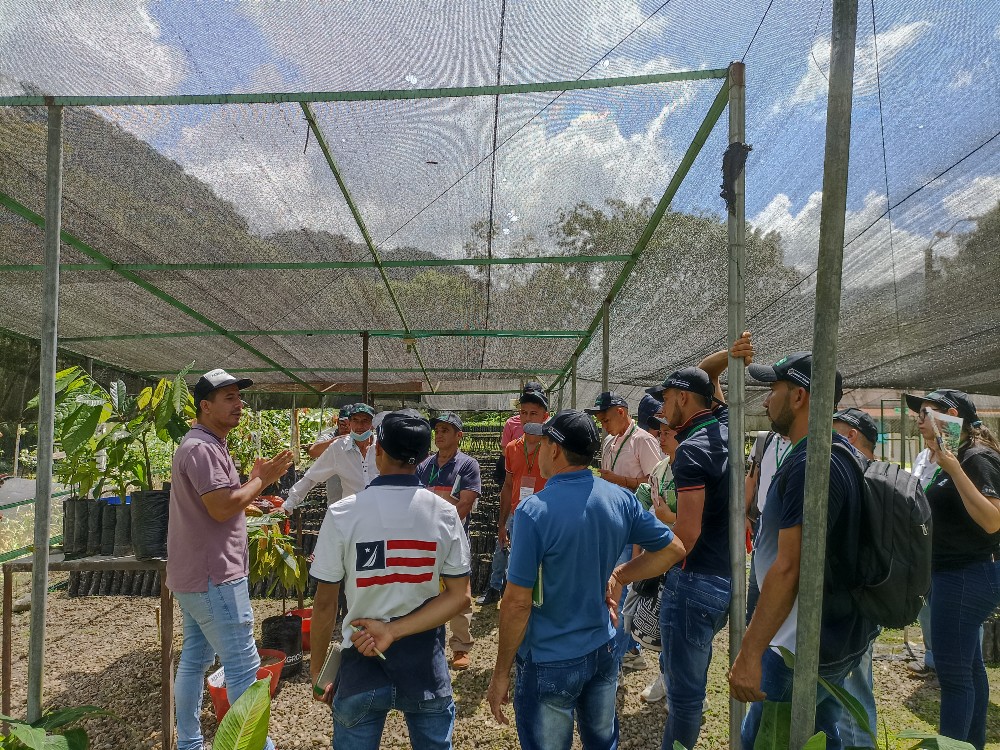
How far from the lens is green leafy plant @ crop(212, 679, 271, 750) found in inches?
53.5

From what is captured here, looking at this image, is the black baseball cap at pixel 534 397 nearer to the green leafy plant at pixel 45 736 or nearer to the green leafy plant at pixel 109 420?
the green leafy plant at pixel 109 420

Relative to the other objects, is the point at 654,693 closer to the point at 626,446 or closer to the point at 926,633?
the point at 626,446

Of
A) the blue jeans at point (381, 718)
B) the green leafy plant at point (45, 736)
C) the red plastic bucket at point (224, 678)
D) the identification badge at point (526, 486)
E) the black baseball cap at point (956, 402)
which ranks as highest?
the black baseball cap at point (956, 402)

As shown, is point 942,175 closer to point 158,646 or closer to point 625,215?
point 625,215

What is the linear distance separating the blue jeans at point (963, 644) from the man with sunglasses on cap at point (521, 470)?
2.43 m

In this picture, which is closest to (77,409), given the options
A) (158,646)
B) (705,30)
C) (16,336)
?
(158,646)

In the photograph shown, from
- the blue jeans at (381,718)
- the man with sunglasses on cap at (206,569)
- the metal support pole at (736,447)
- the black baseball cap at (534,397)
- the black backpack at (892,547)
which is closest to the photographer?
the black backpack at (892,547)

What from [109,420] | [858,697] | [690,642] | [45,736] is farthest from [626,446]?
[45,736]

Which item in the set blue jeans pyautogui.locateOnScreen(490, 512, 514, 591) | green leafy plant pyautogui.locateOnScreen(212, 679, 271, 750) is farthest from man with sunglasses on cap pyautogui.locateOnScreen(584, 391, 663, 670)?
green leafy plant pyautogui.locateOnScreen(212, 679, 271, 750)

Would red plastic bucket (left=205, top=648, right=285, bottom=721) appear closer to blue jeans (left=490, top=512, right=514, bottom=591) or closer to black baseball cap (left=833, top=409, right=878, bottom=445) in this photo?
blue jeans (left=490, top=512, right=514, bottom=591)

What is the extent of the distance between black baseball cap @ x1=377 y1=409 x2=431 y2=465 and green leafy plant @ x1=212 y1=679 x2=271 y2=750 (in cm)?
83

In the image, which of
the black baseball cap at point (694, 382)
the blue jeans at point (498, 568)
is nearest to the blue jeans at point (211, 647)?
the black baseball cap at point (694, 382)

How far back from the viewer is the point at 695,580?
2508 millimetres

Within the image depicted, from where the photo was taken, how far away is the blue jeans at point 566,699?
2035mm
